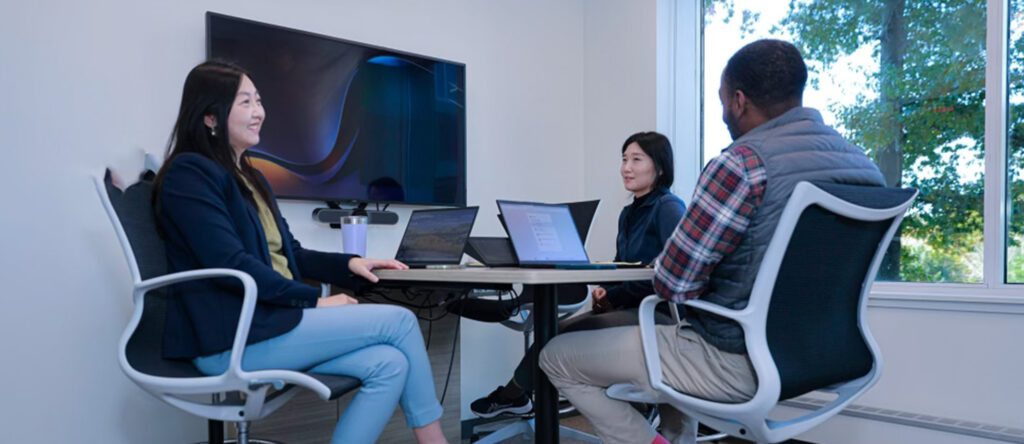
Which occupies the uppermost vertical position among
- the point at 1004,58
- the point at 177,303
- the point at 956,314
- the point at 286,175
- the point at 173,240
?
the point at 1004,58

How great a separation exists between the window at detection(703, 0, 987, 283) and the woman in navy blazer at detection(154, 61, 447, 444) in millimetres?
2086

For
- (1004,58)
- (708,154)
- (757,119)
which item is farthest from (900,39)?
(757,119)

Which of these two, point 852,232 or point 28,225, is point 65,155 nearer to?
point 28,225

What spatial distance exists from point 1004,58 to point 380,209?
235cm

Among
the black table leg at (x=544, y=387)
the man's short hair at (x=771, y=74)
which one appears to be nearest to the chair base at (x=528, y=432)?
the black table leg at (x=544, y=387)

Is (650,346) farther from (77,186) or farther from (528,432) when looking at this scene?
(77,186)

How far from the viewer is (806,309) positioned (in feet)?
4.79

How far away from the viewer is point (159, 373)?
1583 mm

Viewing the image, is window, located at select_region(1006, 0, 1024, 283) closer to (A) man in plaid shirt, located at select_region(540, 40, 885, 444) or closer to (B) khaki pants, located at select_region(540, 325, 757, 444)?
(A) man in plaid shirt, located at select_region(540, 40, 885, 444)

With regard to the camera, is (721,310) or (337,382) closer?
(721,310)

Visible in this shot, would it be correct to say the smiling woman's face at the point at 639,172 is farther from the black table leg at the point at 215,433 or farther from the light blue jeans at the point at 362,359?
the black table leg at the point at 215,433

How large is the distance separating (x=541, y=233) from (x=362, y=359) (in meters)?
0.52

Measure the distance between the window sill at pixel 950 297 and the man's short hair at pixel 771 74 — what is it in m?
1.34

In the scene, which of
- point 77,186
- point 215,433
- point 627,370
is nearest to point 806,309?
point 627,370
